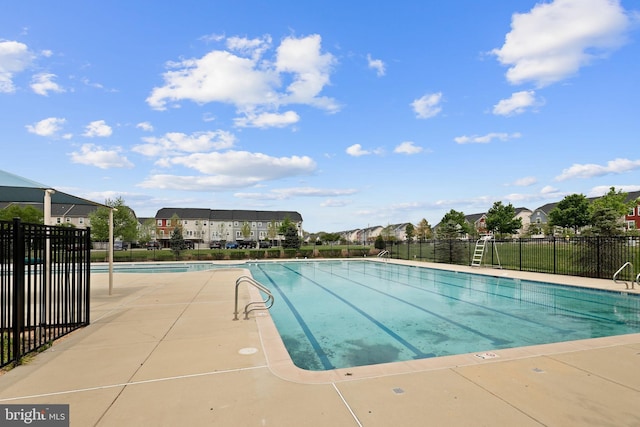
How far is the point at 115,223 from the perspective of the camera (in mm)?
37250

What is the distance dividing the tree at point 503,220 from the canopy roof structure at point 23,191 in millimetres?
55774

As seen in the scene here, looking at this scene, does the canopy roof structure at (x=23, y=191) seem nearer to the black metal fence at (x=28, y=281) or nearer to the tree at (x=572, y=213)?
the black metal fence at (x=28, y=281)

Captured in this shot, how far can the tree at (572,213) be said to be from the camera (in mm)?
44656

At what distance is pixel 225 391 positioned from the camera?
3.35 metres

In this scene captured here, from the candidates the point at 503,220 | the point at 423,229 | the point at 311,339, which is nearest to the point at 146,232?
the point at 423,229

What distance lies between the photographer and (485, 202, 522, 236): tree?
51781 millimetres

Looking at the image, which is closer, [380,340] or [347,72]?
[380,340]

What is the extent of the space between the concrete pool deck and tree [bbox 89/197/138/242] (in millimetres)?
34942

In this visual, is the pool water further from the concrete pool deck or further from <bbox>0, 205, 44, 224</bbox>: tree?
<bbox>0, 205, 44, 224</bbox>: tree

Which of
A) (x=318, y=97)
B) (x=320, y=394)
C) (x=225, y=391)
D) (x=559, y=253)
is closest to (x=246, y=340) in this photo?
(x=225, y=391)

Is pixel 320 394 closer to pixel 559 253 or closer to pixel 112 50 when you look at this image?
pixel 112 50

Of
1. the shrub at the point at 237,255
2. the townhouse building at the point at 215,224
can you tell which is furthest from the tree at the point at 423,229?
the shrub at the point at 237,255

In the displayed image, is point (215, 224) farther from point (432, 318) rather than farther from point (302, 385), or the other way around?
point (302, 385)

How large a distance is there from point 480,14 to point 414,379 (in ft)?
39.4
